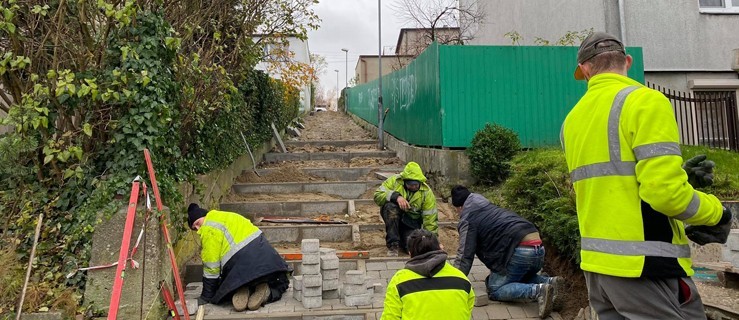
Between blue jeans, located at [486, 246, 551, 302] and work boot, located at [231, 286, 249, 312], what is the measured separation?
8.41 ft

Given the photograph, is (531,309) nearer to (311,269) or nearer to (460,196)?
(460,196)

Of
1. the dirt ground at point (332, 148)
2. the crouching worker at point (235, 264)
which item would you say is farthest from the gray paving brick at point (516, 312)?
the dirt ground at point (332, 148)

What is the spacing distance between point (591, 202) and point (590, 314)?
242 centimetres

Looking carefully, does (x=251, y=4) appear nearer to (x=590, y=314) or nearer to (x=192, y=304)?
(x=192, y=304)

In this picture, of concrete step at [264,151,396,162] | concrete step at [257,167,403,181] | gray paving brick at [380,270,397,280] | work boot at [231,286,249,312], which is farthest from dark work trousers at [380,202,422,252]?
concrete step at [264,151,396,162]

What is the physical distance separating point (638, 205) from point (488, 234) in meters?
2.91

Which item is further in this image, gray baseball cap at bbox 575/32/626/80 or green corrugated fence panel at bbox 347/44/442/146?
green corrugated fence panel at bbox 347/44/442/146

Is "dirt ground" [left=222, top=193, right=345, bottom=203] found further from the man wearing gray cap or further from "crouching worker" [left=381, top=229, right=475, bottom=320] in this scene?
the man wearing gray cap

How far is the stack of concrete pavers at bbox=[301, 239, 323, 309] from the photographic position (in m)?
4.91

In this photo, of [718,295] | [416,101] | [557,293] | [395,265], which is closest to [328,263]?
[395,265]

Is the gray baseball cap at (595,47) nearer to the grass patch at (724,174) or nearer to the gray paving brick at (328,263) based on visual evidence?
the gray paving brick at (328,263)

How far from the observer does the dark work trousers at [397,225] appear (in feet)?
21.3

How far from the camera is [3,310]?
411 cm

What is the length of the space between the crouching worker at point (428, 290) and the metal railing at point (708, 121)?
8345 millimetres
